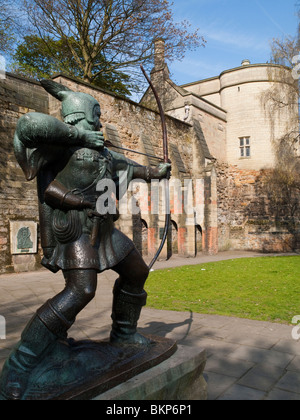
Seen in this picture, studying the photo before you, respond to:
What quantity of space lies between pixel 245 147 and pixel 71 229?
22341 millimetres

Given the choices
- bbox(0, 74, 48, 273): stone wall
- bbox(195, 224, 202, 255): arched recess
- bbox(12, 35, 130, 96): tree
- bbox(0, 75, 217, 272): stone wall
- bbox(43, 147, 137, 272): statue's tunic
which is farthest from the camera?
bbox(12, 35, 130, 96): tree

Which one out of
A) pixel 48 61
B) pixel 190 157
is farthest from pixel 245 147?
pixel 48 61

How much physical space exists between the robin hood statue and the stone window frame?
2156 cm

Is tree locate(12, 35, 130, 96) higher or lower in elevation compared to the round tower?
higher

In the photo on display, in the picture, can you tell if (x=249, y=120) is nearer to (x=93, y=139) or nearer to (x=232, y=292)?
(x=232, y=292)

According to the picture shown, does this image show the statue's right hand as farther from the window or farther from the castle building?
the window

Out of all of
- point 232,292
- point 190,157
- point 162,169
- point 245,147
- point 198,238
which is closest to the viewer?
point 162,169

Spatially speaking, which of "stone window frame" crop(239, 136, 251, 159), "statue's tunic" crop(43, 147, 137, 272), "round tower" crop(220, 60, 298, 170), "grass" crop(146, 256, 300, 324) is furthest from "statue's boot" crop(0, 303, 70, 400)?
"stone window frame" crop(239, 136, 251, 159)

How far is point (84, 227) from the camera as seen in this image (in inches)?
96.1

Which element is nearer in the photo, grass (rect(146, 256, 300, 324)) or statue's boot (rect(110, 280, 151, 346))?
statue's boot (rect(110, 280, 151, 346))

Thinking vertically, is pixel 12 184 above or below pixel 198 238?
above

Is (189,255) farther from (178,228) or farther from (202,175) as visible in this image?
(202,175)

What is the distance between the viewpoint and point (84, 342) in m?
2.61

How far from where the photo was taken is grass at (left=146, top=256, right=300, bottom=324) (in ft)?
19.0
